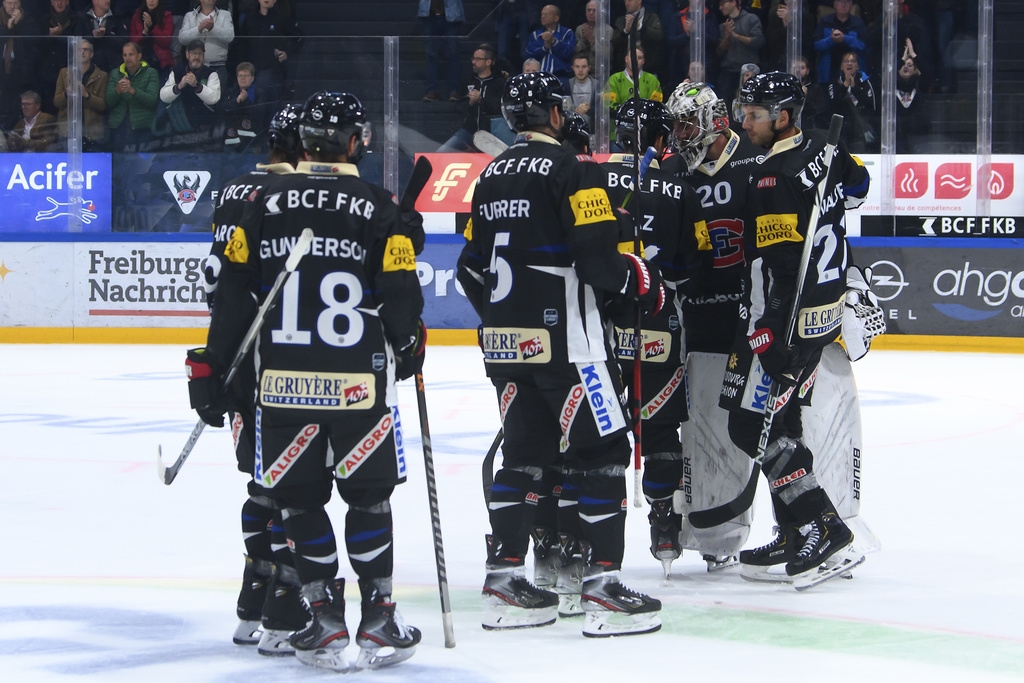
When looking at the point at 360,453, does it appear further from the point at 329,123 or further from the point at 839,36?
the point at 839,36

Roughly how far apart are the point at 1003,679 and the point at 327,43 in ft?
32.6

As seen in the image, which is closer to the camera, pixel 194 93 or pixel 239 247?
pixel 239 247

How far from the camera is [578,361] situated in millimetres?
3719

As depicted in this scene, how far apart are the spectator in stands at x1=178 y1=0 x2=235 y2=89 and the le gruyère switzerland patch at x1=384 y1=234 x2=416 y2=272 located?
9300 millimetres

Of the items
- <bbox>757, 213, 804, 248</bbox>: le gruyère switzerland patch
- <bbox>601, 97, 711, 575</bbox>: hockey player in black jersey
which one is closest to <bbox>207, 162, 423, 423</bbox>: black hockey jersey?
<bbox>601, 97, 711, 575</bbox>: hockey player in black jersey

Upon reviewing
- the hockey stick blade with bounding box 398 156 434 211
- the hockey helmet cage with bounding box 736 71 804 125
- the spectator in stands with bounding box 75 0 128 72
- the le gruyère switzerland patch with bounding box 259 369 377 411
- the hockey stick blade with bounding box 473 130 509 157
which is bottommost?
the le gruyère switzerland patch with bounding box 259 369 377 411

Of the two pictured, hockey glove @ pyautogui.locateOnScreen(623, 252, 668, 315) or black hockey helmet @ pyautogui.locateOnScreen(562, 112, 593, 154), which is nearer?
hockey glove @ pyautogui.locateOnScreen(623, 252, 668, 315)

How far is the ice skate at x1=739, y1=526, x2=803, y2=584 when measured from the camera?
4215 mm

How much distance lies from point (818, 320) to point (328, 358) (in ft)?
5.57

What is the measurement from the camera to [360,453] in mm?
3293

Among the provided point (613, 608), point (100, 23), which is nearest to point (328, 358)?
point (613, 608)

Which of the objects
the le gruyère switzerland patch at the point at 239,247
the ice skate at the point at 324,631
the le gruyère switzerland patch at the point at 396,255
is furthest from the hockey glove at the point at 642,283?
the ice skate at the point at 324,631

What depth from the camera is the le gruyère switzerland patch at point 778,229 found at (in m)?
4.08

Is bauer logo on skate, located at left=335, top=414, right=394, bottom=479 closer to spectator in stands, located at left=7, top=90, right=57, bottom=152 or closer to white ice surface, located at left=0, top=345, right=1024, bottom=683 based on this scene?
white ice surface, located at left=0, top=345, right=1024, bottom=683
